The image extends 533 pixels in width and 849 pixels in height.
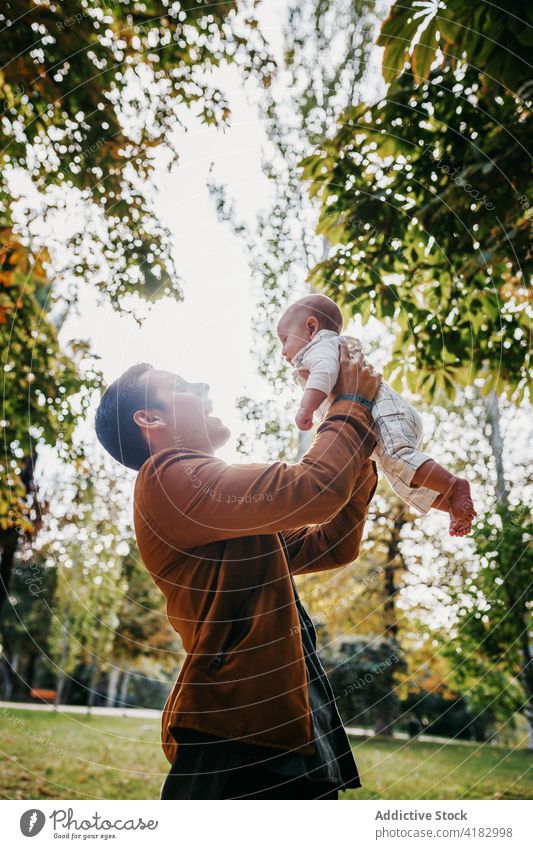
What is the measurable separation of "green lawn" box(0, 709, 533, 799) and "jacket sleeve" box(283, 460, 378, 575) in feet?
10.5

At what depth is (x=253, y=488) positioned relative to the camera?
4.83ft

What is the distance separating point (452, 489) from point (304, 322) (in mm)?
738

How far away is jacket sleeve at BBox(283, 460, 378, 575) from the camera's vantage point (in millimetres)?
1823

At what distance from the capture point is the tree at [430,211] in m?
3.00

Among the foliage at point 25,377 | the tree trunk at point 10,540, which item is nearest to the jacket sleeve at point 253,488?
the foliage at point 25,377

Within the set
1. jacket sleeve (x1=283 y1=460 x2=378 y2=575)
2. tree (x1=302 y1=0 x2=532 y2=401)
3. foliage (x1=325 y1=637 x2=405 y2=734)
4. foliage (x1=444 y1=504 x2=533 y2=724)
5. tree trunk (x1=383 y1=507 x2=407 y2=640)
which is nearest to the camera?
jacket sleeve (x1=283 y1=460 x2=378 y2=575)

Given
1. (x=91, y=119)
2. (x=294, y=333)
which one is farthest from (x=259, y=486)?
(x=91, y=119)

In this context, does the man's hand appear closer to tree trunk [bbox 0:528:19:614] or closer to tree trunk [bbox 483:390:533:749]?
tree trunk [bbox 483:390:533:749]

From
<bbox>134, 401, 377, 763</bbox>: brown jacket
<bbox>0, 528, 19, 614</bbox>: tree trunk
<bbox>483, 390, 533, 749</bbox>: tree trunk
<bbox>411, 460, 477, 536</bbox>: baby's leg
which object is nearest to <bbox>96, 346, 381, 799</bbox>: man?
<bbox>134, 401, 377, 763</bbox>: brown jacket

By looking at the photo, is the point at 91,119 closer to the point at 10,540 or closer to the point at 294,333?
the point at 294,333

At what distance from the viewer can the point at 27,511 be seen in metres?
4.70

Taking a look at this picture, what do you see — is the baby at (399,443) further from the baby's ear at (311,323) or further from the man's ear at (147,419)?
the man's ear at (147,419)

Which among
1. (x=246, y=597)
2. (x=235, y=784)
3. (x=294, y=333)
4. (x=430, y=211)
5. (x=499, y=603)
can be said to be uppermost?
(x=430, y=211)
